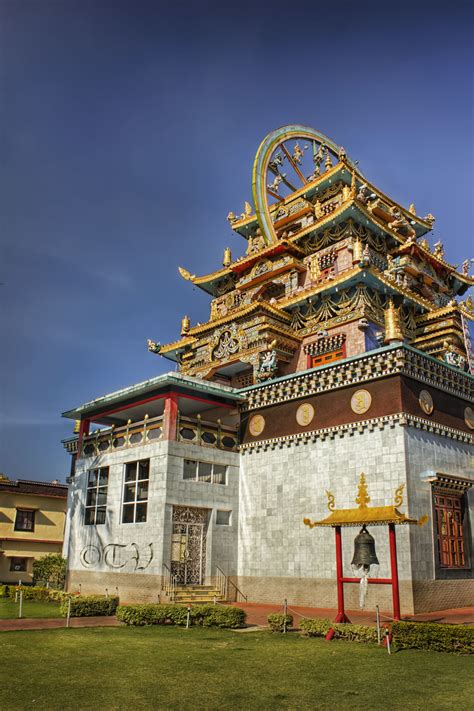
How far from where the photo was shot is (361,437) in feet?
72.3

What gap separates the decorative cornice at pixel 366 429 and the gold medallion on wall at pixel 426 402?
1.53ft

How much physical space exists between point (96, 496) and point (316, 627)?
15.4 meters

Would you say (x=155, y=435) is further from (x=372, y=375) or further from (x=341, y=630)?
(x=341, y=630)

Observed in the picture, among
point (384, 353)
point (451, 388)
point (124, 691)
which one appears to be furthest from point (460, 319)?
point (124, 691)

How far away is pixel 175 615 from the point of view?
17.0 m

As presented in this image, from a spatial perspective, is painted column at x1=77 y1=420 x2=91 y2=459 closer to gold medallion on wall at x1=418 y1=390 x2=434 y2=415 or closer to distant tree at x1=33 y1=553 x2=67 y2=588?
distant tree at x1=33 y1=553 x2=67 y2=588

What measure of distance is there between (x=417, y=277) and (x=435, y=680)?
28.5 metres

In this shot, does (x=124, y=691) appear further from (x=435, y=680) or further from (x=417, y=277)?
(x=417, y=277)

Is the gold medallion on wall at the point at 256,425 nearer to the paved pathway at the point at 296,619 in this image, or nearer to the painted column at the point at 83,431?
the paved pathway at the point at 296,619

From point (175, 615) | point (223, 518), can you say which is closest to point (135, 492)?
point (223, 518)

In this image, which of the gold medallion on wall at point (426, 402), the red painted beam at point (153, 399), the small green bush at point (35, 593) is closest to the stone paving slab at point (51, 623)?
the small green bush at point (35, 593)

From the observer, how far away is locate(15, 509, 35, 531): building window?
38.8m

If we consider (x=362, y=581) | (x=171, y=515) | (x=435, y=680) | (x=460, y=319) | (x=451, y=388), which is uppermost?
(x=460, y=319)

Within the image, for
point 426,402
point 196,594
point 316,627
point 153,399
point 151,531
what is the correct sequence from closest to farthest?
point 316,627 → point 426,402 → point 196,594 → point 151,531 → point 153,399
